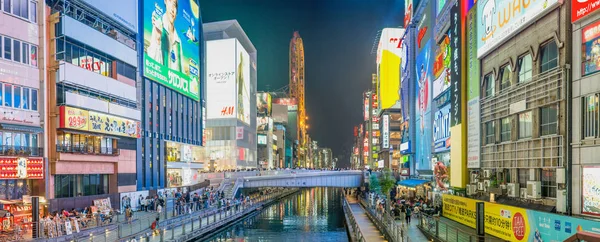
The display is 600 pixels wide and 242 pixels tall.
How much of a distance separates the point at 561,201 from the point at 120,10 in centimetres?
4071

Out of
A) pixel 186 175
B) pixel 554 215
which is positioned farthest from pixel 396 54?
pixel 554 215

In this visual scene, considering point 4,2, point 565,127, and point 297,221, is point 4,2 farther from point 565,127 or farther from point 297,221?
point 297,221

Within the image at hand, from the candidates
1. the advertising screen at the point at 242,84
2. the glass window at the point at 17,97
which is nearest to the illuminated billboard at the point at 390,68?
the advertising screen at the point at 242,84

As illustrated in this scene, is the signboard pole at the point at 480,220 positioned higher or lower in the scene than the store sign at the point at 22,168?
lower

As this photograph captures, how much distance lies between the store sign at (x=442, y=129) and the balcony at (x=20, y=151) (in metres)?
32.7

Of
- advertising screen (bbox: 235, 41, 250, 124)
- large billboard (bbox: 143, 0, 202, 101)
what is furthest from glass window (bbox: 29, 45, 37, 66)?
advertising screen (bbox: 235, 41, 250, 124)

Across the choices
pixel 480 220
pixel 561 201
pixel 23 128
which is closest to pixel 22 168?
pixel 23 128

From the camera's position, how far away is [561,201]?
18219mm

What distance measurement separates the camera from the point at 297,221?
5750 cm

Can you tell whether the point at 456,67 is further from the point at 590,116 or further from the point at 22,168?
the point at 22,168

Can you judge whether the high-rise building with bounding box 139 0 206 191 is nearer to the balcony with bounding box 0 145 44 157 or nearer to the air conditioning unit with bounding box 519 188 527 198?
the balcony with bounding box 0 145 44 157

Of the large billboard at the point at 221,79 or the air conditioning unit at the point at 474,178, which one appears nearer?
the air conditioning unit at the point at 474,178

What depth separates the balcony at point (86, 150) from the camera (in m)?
34.9

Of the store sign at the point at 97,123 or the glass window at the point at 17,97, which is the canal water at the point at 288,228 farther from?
the glass window at the point at 17,97
